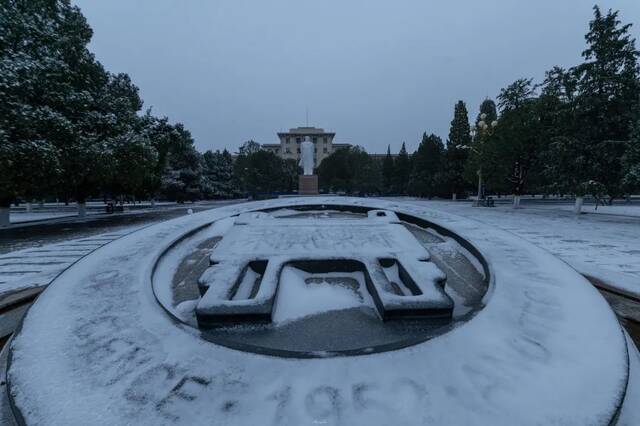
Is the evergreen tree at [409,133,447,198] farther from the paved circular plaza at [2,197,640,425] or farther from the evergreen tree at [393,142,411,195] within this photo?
the paved circular plaza at [2,197,640,425]

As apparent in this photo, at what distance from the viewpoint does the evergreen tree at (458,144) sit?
105ft

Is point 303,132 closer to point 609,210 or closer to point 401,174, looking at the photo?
point 401,174

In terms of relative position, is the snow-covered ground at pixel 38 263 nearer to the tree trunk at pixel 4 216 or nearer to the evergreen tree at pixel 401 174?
the tree trunk at pixel 4 216

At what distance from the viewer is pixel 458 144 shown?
32.2 meters

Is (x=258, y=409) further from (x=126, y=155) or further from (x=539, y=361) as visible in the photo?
(x=126, y=155)

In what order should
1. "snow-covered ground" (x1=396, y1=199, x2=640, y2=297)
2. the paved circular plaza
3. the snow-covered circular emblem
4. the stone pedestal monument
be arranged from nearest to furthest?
the paved circular plaza < the snow-covered circular emblem < "snow-covered ground" (x1=396, y1=199, x2=640, y2=297) < the stone pedestal monument

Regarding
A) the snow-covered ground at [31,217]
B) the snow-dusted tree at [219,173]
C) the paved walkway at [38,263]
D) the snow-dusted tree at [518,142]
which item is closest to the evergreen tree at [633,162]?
the snow-dusted tree at [518,142]

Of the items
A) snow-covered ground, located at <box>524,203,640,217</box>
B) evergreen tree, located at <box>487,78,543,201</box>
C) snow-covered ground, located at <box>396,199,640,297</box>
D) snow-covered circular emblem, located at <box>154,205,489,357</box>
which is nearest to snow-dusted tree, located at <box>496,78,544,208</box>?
evergreen tree, located at <box>487,78,543,201</box>

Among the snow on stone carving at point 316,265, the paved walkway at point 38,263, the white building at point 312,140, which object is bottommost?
the paved walkway at point 38,263

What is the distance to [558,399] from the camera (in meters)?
1.87

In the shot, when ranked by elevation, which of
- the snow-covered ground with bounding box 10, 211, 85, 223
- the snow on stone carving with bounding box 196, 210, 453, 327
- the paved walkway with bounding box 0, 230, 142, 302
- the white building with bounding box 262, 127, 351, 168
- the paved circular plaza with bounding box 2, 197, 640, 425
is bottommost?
the paved walkway with bounding box 0, 230, 142, 302

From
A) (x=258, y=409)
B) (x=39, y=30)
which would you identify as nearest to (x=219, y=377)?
(x=258, y=409)

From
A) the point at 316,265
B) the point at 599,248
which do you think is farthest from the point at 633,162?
the point at 316,265

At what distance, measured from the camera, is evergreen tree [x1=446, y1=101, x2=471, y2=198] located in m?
32.2
